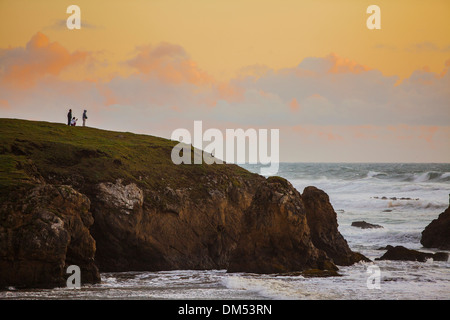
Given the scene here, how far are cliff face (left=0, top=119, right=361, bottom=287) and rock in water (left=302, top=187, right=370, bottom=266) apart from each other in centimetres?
6

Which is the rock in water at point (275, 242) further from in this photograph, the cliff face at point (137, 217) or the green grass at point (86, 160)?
the green grass at point (86, 160)

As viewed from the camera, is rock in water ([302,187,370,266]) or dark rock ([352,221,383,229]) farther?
dark rock ([352,221,383,229])

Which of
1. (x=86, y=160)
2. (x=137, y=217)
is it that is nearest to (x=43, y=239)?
(x=137, y=217)

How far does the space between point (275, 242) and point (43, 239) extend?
1189cm

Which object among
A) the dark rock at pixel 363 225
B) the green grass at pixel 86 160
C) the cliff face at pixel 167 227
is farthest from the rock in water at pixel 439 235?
the cliff face at pixel 167 227

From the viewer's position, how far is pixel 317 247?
41250 millimetres

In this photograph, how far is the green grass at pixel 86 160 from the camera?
39.3m

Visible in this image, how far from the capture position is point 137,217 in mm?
39562

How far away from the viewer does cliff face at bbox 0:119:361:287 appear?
32.0 metres

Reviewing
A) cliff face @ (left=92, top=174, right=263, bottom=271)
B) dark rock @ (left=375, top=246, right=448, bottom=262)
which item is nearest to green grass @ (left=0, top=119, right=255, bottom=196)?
cliff face @ (left=92, top=174, right=263, bottom=271)

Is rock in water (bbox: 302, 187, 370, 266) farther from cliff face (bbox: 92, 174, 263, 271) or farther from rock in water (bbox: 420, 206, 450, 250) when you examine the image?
rock in water (bbox: 420, 206, 450, 250)

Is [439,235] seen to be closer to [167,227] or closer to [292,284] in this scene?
[167,227]
